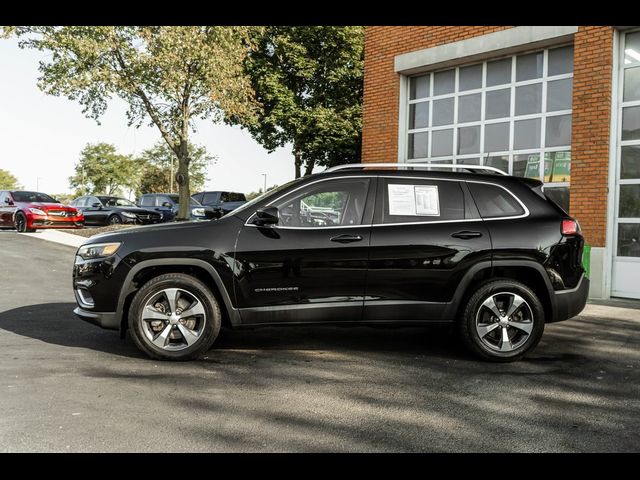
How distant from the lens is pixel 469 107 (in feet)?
39.2

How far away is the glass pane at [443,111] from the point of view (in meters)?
12.3

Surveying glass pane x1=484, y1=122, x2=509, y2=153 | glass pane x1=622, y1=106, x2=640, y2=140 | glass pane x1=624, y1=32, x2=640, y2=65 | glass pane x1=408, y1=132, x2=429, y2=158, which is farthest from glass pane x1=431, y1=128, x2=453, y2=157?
glass pane x1=624, y1=32, x2=640, y2=65

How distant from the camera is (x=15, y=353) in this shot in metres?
5.79

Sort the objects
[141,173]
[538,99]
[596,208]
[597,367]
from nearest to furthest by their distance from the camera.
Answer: [597,367] < [596,208] < [538,99] < [141,173]

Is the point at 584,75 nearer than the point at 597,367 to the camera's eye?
No

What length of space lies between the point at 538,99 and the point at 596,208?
2354mm

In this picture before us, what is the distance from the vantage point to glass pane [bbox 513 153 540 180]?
11.0m

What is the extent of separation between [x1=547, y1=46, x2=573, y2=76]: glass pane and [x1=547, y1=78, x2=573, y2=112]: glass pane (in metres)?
0.18

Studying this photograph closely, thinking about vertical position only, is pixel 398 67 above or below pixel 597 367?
above

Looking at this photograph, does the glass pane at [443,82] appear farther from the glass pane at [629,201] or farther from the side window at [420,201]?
the side window at [420,201]

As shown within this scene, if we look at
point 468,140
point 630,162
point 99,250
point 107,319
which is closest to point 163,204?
point 468,140

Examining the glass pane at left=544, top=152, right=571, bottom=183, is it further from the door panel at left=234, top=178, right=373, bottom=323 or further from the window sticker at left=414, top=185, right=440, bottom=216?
the door panel at left=234, top=178, right=373, bottom=323
